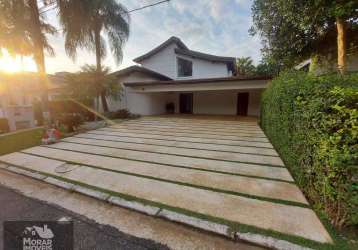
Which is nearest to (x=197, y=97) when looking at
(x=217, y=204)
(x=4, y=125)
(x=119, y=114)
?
(x=119, y=114)

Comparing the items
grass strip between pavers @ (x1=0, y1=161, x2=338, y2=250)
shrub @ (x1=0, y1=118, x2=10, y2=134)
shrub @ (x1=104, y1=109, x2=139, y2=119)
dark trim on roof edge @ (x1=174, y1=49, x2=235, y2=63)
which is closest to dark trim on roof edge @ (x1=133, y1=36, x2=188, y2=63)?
dark trim on roof edge @ (x1=174, y1=49, x2=235, y2=63)

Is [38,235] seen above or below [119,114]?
below

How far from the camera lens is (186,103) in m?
15.1

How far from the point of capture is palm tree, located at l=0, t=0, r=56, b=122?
25.2 ft

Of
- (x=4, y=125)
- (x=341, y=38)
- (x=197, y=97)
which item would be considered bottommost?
(x=4, y=125)

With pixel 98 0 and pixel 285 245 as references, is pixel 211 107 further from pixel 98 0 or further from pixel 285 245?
pixel 285 245

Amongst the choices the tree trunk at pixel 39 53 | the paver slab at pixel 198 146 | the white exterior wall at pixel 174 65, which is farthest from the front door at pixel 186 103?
the tree trunk at pixel 39 53

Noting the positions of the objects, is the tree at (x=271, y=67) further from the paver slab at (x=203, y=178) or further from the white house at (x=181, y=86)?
the paver slab at (x=203, y=178)

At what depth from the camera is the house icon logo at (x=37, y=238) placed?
181 cm

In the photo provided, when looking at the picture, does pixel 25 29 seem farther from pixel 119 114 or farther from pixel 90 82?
pixel 119 114

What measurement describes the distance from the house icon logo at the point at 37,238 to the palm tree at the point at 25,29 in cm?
770

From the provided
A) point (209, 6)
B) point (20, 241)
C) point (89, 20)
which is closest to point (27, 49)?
point (89, 20)

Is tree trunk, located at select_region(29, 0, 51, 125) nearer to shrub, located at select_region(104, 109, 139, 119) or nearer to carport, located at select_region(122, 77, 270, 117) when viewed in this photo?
shrub, located at select_region(104, 109, 139, 119)

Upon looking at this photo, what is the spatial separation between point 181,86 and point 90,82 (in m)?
5.48
